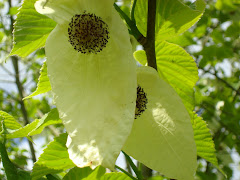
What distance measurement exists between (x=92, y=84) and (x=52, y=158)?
0.97 feet

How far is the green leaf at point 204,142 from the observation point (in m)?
0.88

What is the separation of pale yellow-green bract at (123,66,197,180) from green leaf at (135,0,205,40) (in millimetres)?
175

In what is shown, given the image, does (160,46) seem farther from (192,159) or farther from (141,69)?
(192,159)

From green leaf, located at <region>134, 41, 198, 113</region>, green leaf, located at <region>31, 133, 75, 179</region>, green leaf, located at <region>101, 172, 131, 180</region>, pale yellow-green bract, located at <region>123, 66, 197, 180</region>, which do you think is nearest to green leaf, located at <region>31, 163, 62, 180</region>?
green leaf, located at <region>31, 133, 75, 179</region>

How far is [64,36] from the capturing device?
60cm

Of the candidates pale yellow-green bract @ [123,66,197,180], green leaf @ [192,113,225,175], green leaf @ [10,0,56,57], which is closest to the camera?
pale yellow-green bract @ [123,66,197,180]

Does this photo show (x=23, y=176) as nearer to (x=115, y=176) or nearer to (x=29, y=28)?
(x=115, y=176)

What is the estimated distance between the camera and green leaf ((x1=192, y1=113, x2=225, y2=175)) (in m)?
0.88

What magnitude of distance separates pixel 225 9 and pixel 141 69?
1.76m

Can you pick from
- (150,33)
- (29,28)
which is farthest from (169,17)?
(29,28)

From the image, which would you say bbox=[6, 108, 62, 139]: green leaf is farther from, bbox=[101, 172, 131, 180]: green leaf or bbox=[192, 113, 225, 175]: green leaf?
bbox=[192, 113, 225, 175]: green leaf

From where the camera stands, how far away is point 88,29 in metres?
0.65

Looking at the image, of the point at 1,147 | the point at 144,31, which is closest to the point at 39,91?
the point at 1,147

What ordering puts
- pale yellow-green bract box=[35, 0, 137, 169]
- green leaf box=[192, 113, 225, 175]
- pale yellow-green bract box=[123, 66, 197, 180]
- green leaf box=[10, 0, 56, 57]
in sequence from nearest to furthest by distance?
pale yellow-green bract box=[35, 0, 137, 169]
pale yellow-green bract box=[123, 66, 197, 180]
green leaf box=[10, 0, 56, 57]
green leaf box=[192, 113, 225, 175]
